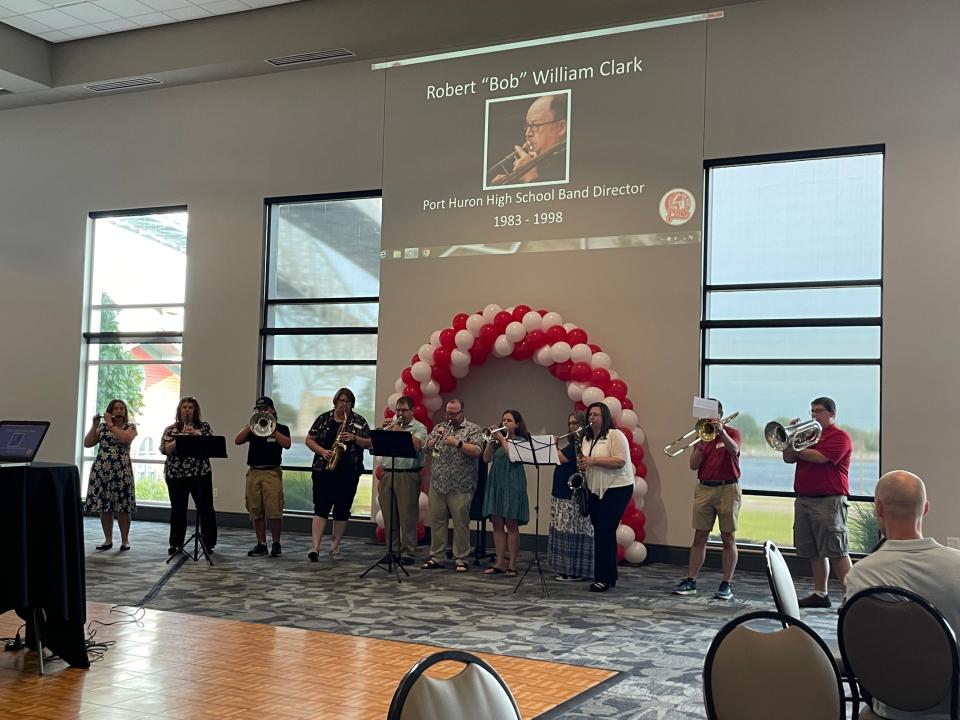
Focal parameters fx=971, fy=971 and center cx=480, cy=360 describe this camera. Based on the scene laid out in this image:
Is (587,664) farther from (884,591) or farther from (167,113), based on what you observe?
(167,113)

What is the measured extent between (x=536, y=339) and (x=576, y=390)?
66cm

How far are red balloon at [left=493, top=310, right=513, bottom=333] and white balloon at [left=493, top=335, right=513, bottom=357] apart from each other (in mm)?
112

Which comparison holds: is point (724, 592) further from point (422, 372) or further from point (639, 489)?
point (422, 372)

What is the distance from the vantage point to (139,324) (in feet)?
40.8

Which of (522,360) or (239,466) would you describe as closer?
(522,360)

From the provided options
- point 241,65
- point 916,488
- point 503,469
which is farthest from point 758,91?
point 916,488

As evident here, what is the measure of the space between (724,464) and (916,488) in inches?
157

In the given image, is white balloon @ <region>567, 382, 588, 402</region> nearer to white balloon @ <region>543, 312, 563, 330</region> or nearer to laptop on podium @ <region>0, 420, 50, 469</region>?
white balloon @ <region>543, 312, 563, 330</region>

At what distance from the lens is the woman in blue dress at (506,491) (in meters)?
8.26

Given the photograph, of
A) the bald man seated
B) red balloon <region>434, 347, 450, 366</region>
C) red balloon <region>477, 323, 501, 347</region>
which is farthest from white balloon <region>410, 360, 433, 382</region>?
the bald man seated

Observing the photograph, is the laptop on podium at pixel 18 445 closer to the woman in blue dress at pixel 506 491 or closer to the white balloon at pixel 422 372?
the woman in blue dress at pixel 506 491

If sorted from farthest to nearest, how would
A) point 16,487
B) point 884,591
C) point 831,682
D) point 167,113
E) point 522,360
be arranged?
point 167,113 < point 522,360 < point 16,487 < point 884,591 < point 831,682

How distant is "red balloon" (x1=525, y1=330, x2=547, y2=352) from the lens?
946 cm

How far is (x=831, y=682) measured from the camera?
272cm
